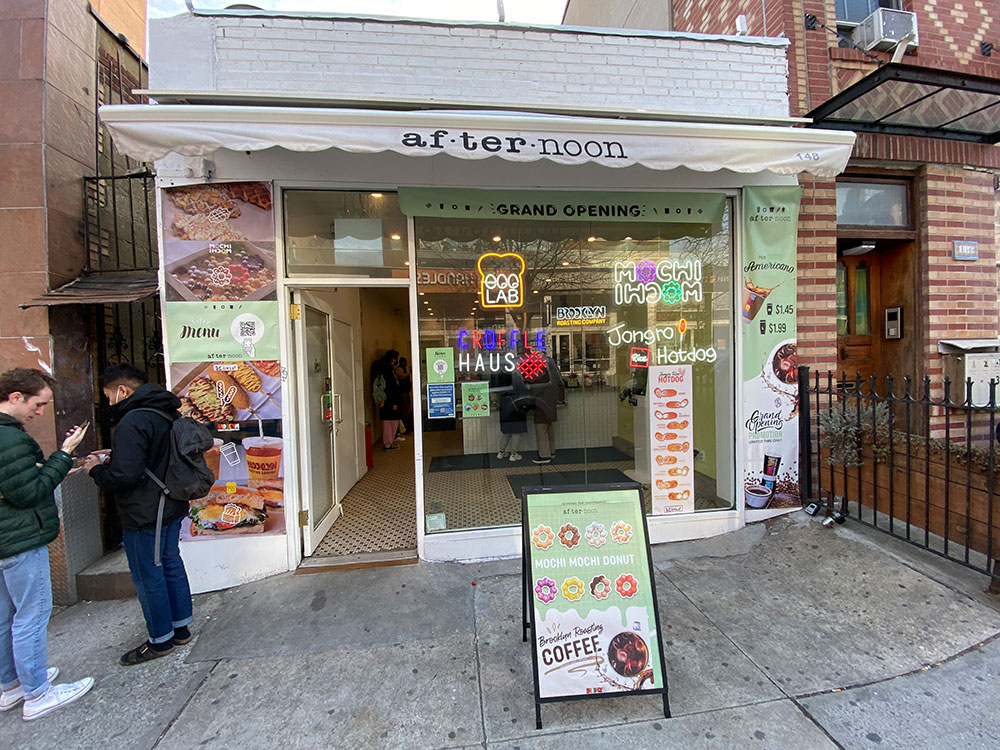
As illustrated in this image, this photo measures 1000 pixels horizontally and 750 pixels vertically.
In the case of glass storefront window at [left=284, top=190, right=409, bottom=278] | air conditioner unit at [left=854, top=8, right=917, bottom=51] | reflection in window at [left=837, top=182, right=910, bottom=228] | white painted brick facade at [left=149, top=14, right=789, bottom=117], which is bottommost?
glass storefront window at [left=284, top=190, right=409, bottom=278]

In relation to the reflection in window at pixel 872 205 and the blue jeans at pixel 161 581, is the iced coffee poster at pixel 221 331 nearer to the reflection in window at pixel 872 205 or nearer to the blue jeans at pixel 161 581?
the blue jeans at pixel 161 581

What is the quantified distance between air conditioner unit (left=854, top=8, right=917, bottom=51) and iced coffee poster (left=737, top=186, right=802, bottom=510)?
5.93 ft

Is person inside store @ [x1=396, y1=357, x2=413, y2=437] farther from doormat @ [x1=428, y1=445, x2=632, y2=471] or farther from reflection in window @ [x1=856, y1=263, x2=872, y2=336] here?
reflection in window @ [x1=856, y1=263, x2=872, y2=336]

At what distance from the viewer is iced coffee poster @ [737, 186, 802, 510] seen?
13.9 ft

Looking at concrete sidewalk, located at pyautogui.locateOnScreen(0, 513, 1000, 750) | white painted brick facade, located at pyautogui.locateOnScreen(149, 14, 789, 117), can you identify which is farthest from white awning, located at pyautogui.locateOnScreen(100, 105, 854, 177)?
concrete sidewalk, located at pyautogui.locateOnScreen(0, 513, 1000, 750)

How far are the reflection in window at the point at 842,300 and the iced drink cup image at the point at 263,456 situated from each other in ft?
19.6

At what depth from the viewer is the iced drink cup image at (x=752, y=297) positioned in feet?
14.0

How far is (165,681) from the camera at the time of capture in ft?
8.77

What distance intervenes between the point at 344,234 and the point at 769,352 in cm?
410

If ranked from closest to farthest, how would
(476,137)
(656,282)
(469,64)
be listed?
(476,137) → (469,64) → (656,282)

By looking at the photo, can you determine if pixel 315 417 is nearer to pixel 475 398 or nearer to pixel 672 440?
pixel 475 398

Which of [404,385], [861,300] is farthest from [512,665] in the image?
[404,385]

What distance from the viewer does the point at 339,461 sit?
16.8 ft

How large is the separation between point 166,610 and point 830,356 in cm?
588
